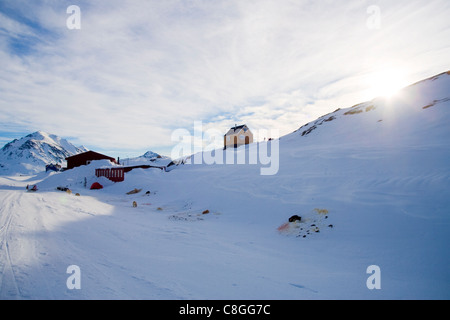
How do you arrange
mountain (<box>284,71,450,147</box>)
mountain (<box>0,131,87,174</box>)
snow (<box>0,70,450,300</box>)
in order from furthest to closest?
mountain (<box>0,131,87,174</box>), mountain (<box>284,71,450,147</box>), snow (<box>0,70,450,300</box>)

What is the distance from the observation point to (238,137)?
4441cm

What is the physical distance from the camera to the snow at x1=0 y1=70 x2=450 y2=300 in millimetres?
3583

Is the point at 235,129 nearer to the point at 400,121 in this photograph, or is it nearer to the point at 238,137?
the point at 238,137

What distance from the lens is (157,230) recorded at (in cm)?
718

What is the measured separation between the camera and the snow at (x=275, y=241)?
11.8 feet

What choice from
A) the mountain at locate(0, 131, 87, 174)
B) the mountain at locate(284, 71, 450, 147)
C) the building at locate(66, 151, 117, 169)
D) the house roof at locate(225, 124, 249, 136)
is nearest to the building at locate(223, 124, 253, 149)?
the house roof at locate(225, 124, 249, 136)

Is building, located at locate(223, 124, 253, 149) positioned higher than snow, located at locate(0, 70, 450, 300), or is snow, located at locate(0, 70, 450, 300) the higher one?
building, located at locate(223, 124, 253, 149)

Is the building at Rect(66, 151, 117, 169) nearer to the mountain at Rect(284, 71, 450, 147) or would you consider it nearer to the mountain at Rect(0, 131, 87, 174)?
the mountain at Rect(284, 71, 450, 147)

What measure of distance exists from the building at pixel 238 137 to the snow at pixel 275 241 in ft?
104

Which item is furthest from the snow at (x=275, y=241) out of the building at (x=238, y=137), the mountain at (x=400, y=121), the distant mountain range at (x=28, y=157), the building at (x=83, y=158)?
the distant mountain range at (x=28, y=157)

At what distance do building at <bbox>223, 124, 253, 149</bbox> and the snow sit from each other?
3181 centimetres
